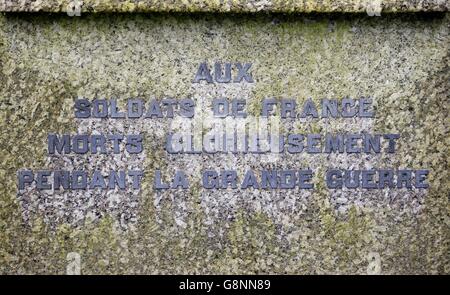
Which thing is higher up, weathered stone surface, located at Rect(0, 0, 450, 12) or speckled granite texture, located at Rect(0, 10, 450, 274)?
weathered stone surface, located at Rect(0, 0, 450, 12)

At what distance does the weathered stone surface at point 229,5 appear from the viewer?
247 centimetres

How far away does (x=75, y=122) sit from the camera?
257 centimetres

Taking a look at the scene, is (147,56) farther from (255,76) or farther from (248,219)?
(248,219)

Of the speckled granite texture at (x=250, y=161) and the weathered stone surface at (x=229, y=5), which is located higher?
the weathered stone surface at (x=229, y=5)

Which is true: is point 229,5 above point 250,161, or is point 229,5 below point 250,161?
above

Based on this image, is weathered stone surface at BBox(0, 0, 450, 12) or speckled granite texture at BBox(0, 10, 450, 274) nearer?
weathered stone surface at BBox(0, 0, 450, 12)

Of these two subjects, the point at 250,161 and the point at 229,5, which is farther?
the point at 250,161

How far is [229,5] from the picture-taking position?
8.14 ft

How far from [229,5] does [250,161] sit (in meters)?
0.63

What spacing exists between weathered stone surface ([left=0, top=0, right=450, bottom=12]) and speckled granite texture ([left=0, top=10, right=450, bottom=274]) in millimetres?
100

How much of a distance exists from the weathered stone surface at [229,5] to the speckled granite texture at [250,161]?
10 centimetres

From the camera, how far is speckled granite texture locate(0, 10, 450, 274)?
8.46ft

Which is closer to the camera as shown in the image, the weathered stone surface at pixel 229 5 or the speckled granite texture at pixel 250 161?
the weathered stone surface at pixel 229 5
